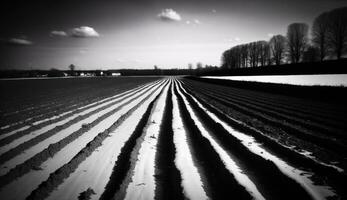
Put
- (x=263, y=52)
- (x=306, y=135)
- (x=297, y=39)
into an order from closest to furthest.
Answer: (x=306, y=135), (x=297, y=39), (x=263, y=52)

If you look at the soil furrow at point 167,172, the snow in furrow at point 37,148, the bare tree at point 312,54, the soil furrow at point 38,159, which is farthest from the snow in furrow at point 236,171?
the bare tree at point 312,54

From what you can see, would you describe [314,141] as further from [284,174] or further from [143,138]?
[143,138]

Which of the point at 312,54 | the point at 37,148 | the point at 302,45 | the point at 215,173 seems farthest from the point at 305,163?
the point at 302,45

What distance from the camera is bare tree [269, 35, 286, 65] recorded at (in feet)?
169

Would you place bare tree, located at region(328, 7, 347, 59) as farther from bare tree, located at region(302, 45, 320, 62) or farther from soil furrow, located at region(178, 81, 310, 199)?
soil furrow, located at region(178, 81, 310, 199)

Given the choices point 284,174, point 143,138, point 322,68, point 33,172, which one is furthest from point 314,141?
point 322,68

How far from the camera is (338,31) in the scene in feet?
94.5

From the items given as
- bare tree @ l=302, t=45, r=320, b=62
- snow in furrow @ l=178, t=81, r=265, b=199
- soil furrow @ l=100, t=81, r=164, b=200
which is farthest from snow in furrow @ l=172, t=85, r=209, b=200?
bare tree @ l=302, t=45, r=320, b=62

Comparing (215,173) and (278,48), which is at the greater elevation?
(278,48)

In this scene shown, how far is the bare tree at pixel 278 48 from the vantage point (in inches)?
2028

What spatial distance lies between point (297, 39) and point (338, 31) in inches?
563

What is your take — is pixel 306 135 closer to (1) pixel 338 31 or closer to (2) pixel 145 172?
(2) pixel 145 172

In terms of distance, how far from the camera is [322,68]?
15977 millimetres

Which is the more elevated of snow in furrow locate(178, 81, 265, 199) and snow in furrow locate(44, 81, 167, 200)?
snow in furrow locate(178, 81, 265, 199)
